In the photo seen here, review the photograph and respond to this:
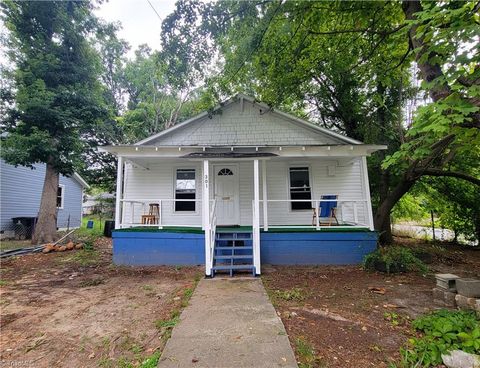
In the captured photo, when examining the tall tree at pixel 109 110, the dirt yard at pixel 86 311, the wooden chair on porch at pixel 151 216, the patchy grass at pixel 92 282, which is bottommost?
the dirt yard at pixel 86 311

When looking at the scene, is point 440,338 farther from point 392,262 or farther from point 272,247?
point 272,247

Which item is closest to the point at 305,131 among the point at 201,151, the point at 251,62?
the point at 251,62

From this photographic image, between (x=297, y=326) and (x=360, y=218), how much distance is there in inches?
281

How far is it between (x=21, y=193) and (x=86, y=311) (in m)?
14.3

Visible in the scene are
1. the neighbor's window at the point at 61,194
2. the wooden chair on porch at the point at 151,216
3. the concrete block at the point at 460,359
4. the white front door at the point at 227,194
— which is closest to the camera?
the concrete block at the point at 460,359

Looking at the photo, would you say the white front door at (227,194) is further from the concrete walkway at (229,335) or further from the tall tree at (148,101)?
the tall tree at (148,101)

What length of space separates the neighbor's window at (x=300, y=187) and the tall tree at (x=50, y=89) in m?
8.97

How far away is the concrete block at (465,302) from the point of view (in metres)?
3.75

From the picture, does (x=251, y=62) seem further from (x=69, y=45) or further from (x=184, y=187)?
(x=69, y=45)

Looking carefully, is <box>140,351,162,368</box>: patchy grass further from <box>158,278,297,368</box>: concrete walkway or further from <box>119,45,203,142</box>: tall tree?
<box>119,45,203,142</box>: tall tree

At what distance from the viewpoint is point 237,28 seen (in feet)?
21.7

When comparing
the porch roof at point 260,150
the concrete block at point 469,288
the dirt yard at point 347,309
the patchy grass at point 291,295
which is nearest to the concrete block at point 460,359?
the dirt yard at point 347,309

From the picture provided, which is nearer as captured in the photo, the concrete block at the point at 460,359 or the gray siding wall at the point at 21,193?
the concrete block at the point at 460,359

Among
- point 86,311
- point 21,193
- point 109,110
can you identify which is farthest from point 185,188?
point 21,193
